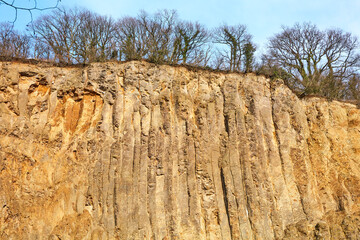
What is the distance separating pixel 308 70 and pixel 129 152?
14691 mm

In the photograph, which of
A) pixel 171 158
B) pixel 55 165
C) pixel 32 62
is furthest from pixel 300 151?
pixel 32 62

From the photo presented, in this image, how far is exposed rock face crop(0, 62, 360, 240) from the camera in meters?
14.8

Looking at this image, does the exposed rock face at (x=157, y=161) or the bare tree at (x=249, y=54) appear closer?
the exposed rock face at (x=157, y=161)

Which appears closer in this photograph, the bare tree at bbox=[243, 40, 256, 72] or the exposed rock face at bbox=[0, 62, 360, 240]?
the exposed rock face at bbox=[0, 62, 360, 240]

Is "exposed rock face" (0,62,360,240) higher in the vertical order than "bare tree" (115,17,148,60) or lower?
lower

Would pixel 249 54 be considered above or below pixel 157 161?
above

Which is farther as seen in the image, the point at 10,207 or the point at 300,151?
the point at 300,151

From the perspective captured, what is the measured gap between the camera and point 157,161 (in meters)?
16.0

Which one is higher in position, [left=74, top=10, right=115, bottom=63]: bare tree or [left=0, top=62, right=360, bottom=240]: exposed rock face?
[left=74, top=10, right=115, bottom=63]: bare tree

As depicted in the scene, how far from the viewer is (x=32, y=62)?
16.6 m

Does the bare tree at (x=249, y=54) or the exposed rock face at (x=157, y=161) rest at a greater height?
the bare tree at (x=249, y=54)

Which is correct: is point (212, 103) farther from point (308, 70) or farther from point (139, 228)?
point (308, 70)

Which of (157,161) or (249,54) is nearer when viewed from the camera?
(157,161)

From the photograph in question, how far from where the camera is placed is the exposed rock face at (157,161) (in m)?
14.8
